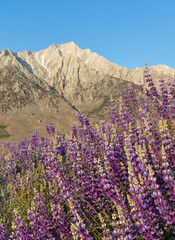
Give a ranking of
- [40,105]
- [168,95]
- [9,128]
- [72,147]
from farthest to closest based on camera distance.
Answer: [40,105] < [9,128] < [168,95] < [72,147]

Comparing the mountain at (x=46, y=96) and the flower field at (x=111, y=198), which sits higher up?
the mountain at (x=46, y=96)

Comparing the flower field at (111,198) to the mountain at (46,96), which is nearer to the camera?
the flower field at (111,198)

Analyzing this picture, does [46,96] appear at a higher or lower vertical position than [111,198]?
higher

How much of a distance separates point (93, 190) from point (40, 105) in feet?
405

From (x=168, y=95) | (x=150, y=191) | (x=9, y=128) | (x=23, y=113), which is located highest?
(x=23, y=113)

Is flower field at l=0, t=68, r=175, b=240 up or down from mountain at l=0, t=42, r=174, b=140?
down

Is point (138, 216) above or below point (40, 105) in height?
below

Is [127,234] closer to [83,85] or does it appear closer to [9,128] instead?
[9,128]

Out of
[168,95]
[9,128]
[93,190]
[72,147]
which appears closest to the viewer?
[93,190]

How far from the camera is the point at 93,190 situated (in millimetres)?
4523


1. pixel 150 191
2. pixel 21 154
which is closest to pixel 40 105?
pixel 21 154

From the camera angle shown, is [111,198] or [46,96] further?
[46,96]

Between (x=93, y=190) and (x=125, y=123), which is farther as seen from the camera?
(x=125, y=123)

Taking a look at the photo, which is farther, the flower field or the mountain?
the mountain
